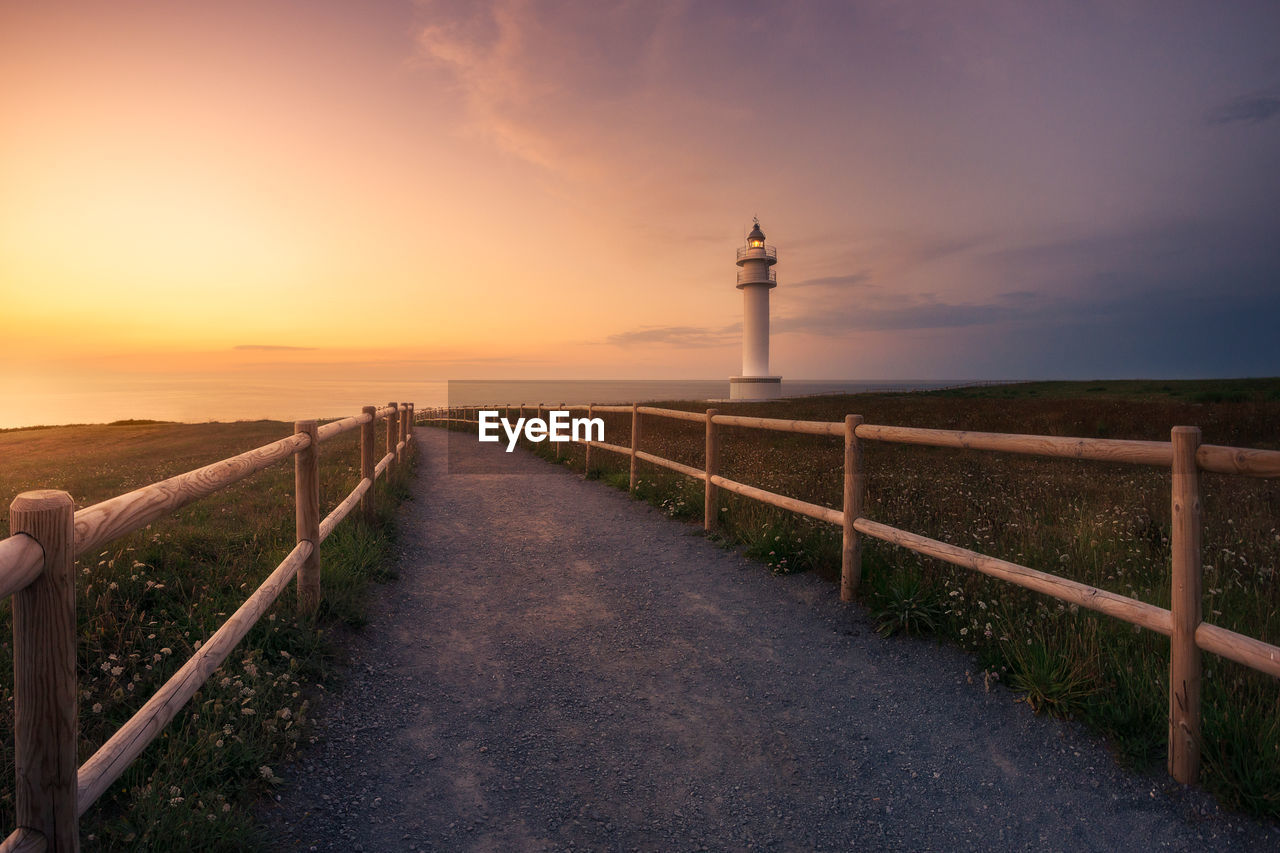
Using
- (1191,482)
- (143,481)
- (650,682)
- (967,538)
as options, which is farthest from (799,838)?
(143,481)

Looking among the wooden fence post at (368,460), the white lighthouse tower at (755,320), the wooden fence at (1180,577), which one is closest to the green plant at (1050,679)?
the wooden fence at (1180,577)

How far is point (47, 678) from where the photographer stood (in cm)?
199

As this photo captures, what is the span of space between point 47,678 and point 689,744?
112 inches

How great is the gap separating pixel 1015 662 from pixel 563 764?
9.07ft

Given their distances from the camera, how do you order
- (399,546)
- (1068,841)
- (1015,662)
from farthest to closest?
1. (399,546)
2. (1015,662)
3. (1068,841)

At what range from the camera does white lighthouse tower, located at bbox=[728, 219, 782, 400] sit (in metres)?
47.5

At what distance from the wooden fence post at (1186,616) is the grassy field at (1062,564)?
107mm

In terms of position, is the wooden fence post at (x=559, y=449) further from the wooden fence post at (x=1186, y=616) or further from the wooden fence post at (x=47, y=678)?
the wooden fence post at (x=47, y=678)

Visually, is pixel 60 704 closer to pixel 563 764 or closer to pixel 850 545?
pixel 563 764

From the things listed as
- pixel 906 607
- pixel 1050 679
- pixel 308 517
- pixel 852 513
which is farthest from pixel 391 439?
pixel 1050 679

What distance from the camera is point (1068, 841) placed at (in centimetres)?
300

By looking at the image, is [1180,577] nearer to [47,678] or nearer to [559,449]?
[47,678]

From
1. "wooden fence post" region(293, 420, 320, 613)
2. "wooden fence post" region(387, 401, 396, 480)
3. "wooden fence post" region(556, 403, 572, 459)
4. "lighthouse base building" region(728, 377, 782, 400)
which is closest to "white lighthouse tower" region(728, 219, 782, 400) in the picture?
"lighthouse base building" region(728, 377, 782, 400)

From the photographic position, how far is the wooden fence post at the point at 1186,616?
3.21 metres
